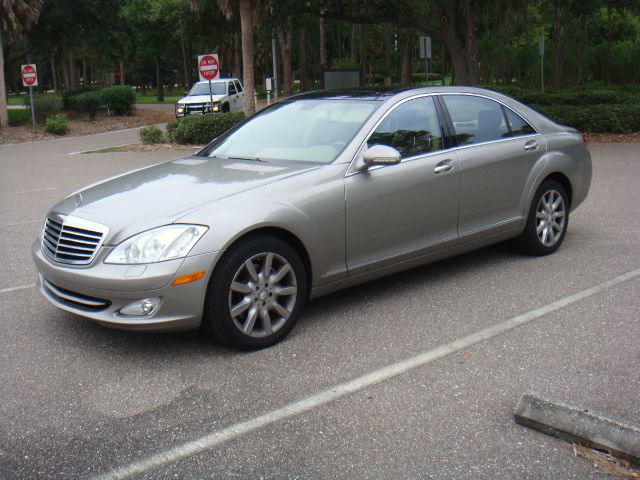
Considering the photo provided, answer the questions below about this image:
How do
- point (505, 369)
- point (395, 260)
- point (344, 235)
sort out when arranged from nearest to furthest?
point (505, 369) < point (344, 235) < point (395, 260)

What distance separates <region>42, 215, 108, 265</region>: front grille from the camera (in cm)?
433

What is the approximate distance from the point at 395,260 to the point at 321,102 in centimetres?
144

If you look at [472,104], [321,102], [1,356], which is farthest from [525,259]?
[1,356]

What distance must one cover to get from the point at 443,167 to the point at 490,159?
0.61 metres

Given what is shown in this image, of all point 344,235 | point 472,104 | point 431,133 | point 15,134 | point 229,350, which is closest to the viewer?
point 229,350

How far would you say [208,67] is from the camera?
19891mm

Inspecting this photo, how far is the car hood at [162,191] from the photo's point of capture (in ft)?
14.2

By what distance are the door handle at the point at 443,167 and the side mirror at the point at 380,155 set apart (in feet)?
2.08

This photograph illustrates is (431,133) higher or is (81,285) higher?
(431,133)

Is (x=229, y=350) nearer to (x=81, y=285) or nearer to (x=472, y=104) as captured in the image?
(x=81, y=285)

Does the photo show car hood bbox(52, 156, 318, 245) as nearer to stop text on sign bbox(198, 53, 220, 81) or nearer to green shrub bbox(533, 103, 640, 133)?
green shrub bbox(533, 103, 640, 133)

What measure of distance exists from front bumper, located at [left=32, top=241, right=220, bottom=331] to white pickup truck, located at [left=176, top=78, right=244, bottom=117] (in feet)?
80.9

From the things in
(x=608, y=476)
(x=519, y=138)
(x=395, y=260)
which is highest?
(x=519, y=138)

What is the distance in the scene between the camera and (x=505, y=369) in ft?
13.7
